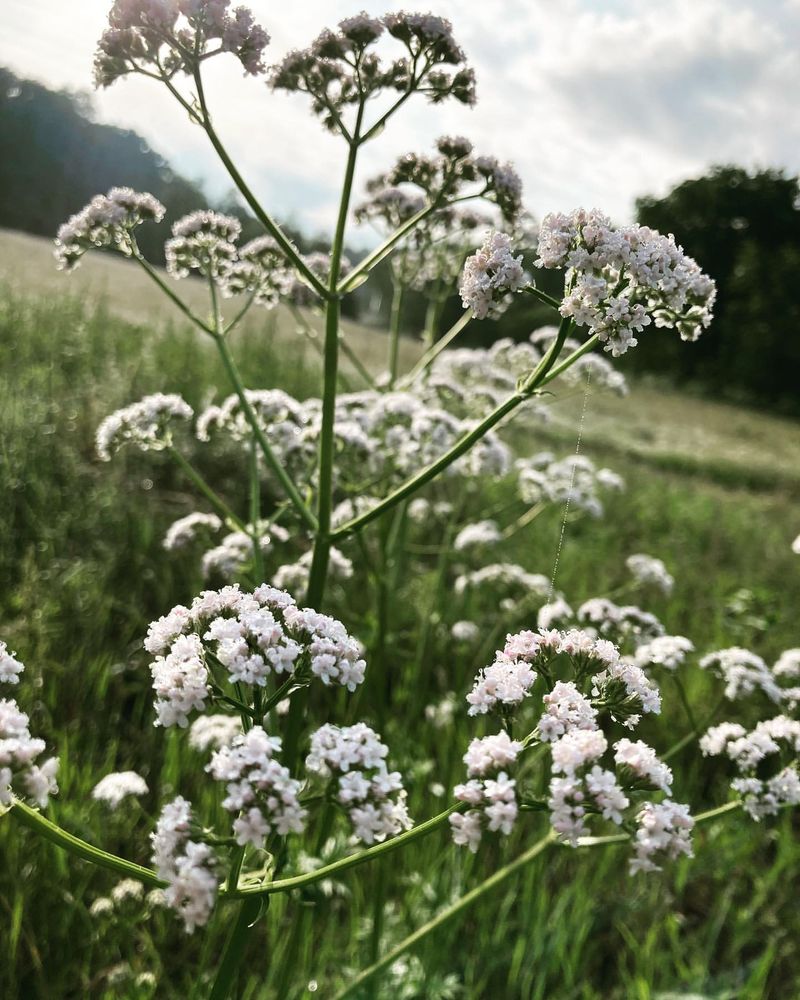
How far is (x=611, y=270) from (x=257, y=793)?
152cm

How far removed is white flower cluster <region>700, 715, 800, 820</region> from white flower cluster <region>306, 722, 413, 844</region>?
1.16 metres

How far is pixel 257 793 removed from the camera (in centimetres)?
147

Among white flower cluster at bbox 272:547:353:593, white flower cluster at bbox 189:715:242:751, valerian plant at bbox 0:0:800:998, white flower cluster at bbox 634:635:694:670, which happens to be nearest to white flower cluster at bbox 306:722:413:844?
valerian plant at bbox 0:0:800:998

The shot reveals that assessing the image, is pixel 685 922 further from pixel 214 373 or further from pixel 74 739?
pixel 214 373

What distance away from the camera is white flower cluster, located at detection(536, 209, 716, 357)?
2025 millimetres

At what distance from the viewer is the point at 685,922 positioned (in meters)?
4.02

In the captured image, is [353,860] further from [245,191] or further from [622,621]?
[622,621]

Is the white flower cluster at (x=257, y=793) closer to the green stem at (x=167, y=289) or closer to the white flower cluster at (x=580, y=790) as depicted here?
the white flower cluster at (x=580, y=790)

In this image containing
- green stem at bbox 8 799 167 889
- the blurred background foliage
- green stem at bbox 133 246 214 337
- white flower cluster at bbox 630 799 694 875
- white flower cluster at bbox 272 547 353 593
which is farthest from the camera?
the blurred background foliage

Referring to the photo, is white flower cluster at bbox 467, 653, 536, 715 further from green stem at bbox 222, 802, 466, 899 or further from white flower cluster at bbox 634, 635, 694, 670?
white flower cluster at bbox 634, 635, 694, 670

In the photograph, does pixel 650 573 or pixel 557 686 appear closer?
pixel 557 686

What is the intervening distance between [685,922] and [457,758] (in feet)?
4.39

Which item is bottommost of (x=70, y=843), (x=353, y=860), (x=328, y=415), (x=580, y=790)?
(x=70, y=843)

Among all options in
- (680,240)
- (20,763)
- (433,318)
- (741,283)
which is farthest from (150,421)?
(741,283)
